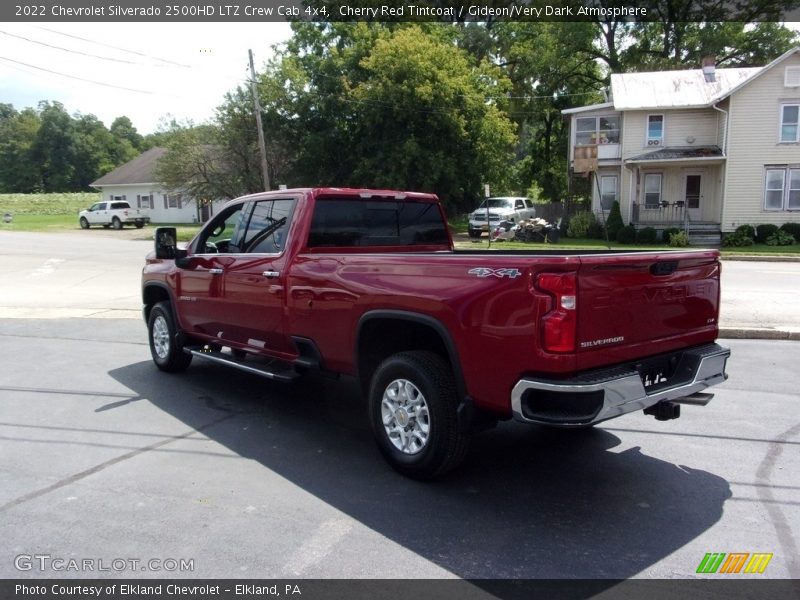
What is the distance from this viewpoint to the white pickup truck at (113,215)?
39906 millimetres

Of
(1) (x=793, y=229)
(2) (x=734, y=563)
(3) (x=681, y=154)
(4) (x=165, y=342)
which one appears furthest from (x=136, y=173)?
(2) (x=734, y=563)

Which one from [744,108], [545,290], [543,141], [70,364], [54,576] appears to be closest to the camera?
[54,576]

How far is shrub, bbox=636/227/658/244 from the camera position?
28078 millimetres

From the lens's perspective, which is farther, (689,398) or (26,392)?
(26,392)

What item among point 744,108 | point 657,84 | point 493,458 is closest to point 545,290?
point 493,458

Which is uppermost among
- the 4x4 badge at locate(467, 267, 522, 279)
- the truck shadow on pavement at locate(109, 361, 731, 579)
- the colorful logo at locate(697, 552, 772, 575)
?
the 4x4 badge at locate(467, 267, 522, 279)

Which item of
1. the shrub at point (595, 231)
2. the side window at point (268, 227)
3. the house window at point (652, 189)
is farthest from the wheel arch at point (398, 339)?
the house window at point (652, 189)

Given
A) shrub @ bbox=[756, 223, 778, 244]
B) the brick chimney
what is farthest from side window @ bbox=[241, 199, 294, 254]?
the brick chimney

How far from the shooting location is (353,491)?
4.27m

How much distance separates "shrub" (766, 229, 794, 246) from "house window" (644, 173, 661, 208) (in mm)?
5645

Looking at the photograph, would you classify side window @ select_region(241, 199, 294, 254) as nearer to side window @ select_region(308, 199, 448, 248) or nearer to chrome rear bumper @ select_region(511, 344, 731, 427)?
side window @ select_region(308, 199, 448, 248)

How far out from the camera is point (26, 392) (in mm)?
6664

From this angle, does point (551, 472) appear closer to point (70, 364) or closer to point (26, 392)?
point (26, 392)

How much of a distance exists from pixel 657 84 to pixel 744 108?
4781 mm
